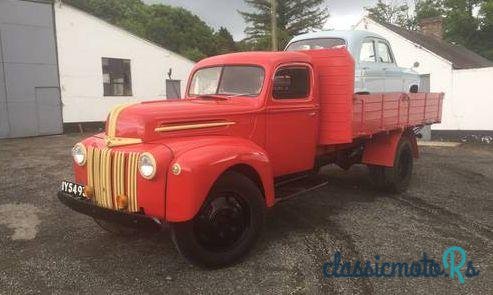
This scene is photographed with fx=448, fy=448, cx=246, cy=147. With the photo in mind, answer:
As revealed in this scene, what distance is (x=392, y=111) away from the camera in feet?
23.2

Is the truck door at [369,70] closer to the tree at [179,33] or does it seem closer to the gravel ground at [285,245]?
the gravel ground at [285,245]

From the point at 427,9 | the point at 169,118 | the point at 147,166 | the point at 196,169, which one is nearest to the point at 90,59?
the point at 169,118

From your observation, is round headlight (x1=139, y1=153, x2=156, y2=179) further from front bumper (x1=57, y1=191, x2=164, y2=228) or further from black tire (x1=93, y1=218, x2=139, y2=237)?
black tire (x1=93, y1=218, x2=139, y2=237)

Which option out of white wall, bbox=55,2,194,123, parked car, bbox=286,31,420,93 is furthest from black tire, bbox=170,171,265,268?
white wall, bbox=55,2,194,123

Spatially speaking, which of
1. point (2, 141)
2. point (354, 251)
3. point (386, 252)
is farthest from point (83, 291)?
point (2, 141)

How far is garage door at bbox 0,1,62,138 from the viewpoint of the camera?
52.0 ft

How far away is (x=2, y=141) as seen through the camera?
15.3 meters

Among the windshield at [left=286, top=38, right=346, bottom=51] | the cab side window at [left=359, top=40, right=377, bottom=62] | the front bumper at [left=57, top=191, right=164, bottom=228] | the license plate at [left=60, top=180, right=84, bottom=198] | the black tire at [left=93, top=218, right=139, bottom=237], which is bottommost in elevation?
the black tire at [left=93, top=218, right=139, bottom=237]

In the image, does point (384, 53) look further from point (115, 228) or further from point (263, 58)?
point (115, 228)

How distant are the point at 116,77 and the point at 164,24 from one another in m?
32.8

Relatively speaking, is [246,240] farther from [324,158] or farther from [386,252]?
[324,158]

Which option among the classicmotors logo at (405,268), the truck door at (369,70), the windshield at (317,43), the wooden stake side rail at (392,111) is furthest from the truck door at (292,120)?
the windshield at (317,43)

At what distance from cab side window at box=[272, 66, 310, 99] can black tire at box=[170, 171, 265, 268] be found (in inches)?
54.2

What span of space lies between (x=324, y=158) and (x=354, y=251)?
2.08m
